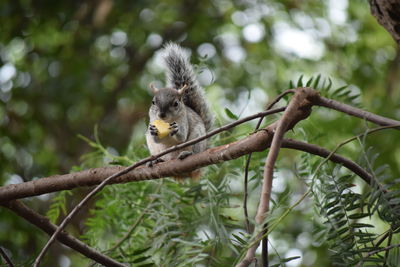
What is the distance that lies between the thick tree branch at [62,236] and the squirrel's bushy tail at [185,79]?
33.5 inches

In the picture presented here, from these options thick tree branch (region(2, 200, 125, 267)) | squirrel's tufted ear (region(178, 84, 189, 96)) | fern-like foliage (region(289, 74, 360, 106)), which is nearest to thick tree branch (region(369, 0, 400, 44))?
fern-like foliage (region(289, 74, 360, 106))

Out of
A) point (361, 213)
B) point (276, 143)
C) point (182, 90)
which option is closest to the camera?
point (276, 143)

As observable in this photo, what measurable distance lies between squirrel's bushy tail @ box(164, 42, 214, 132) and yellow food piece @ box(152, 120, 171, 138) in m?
0.21

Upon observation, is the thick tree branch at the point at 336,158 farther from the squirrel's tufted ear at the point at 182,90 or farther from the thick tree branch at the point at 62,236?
the squirrel's tufted ear at the point at 182,90

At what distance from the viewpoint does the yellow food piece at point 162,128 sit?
1.73 metres

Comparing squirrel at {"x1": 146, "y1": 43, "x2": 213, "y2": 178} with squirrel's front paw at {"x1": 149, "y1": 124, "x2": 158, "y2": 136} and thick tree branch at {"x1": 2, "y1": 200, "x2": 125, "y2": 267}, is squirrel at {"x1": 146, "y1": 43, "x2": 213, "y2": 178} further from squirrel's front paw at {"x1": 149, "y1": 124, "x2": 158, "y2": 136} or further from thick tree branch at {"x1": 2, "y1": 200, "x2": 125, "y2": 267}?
thick tree branch at {"x1": 2, "y1": 200, "x2": 125, "y2": 267}

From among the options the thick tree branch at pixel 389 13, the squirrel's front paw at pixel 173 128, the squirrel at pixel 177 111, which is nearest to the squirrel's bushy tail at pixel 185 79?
the squirrel at pixel 177 111

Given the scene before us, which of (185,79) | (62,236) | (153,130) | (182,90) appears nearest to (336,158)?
(62,236)

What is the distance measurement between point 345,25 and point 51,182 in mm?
3037

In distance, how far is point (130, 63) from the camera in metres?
3.82

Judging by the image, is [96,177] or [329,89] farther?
[329,89]

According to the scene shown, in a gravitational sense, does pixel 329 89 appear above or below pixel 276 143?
above

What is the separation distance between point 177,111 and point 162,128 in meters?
0.15

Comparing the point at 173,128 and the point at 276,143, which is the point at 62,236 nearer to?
the point at 276,143
